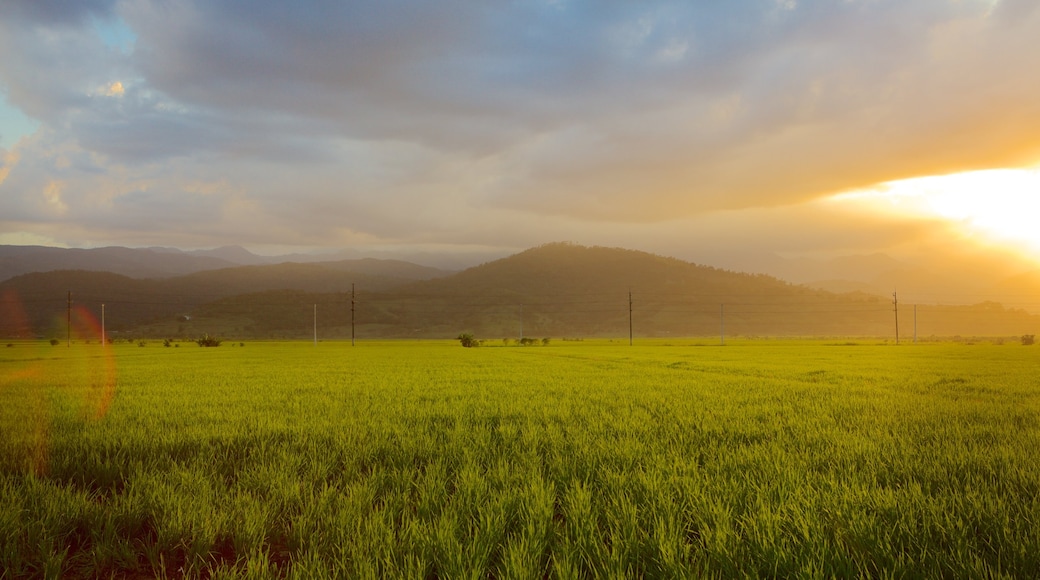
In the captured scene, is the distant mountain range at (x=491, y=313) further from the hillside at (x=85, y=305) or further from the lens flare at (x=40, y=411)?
the lens flare at (x=40, y=411)

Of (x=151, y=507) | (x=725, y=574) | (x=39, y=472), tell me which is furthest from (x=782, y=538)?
(x=39, y=472)

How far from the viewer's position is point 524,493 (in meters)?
4.60

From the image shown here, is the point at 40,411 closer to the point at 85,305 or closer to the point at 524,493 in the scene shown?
the point at 524,493

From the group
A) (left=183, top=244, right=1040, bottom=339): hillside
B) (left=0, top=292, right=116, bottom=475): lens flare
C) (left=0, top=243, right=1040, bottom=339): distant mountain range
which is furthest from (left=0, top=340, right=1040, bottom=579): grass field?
(left=183, top=244, right=1040, bottom=339): hillside

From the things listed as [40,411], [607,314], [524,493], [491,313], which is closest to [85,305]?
[491,313]

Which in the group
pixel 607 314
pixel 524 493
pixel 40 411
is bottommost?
pixel 607 314

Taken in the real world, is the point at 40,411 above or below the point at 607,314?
above

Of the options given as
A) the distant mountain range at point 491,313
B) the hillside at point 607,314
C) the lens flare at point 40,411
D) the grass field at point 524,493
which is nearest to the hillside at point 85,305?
the distant mountain range at point 491,313

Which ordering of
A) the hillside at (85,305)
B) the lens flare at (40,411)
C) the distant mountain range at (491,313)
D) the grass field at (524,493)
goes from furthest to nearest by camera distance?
the distant mountain range at (491,313) → the hillside at (85,305) → the lens flare at (40,411) → the grass field at (524,493)

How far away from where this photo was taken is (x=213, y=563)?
3.69 meters

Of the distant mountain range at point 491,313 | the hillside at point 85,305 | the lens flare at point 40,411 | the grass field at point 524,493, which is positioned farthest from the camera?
the distant mountain range at point 491,313

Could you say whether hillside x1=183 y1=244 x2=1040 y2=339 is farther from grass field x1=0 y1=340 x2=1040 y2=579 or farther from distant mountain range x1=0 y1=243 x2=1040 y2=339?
grass field x1=0 y1=340 x2=1040 y2=579

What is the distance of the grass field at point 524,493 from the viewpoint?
348 centimetres

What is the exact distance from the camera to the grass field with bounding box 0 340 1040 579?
348 centimetres
